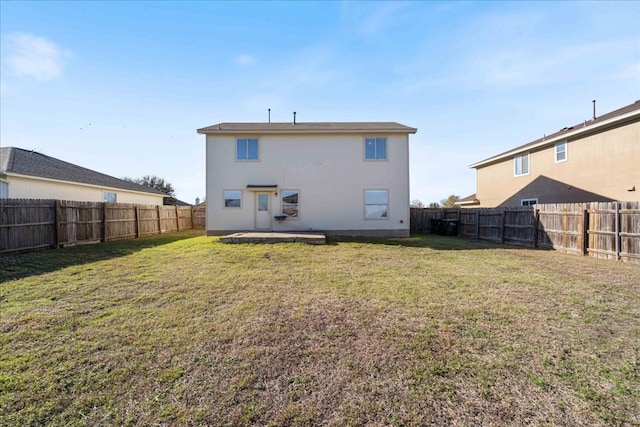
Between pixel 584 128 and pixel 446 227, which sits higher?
pixel 584 128

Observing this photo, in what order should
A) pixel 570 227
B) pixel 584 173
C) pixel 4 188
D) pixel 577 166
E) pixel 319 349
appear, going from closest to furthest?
pixel 319 349 < pixel 570 227 < pixel 4 188 < pixel 584 173 < pixel 577 166

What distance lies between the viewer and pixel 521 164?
58.2ft

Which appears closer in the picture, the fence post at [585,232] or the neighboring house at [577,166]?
the fence post at [585,232]

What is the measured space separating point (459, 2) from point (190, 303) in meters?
11.1

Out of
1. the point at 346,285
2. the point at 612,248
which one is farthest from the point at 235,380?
the point at 612,248

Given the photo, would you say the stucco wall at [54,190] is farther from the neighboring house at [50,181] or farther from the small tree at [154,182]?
the small tree at [154,182]

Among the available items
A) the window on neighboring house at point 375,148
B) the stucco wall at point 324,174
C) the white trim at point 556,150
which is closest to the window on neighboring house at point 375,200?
the stucco wall at point 324,174

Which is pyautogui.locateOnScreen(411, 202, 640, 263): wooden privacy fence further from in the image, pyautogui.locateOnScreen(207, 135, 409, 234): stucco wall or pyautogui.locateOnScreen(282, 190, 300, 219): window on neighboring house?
pyautogui.locateOnScreen(282, 190, 300, 219): window on neighboring house

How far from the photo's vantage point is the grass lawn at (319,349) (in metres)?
2.19

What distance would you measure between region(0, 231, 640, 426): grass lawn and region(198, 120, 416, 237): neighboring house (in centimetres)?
734

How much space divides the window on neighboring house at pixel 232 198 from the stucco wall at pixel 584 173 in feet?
54.7

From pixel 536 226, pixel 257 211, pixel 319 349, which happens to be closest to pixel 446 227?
pixel 536 226

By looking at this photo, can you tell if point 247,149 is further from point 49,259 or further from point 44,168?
point 44,168

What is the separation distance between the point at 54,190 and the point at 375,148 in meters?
17.2
